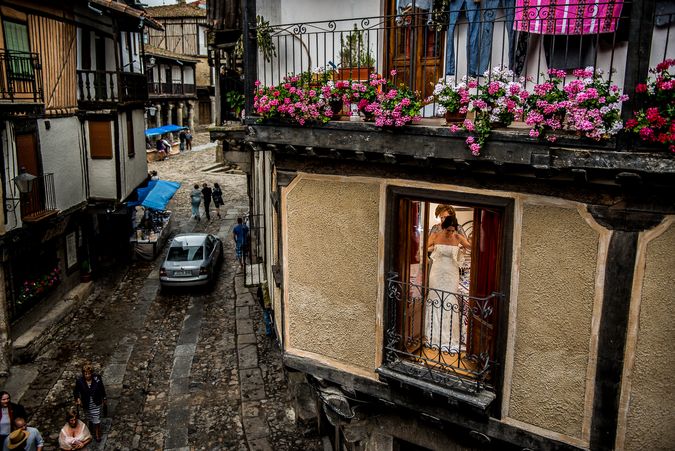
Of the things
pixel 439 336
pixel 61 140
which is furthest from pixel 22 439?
pixel 61 140

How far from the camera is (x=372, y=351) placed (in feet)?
25.1

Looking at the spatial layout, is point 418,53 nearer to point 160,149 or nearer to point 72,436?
point 72,436

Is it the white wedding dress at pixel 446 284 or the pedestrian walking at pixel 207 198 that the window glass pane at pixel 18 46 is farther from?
the pedestrian walking at pixel 207 198

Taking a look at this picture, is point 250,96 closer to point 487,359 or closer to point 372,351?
point 372,351

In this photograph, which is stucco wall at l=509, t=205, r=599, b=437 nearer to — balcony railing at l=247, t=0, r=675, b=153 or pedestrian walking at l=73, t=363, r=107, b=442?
balcony railing at l=247, t=0, r=675, b=153

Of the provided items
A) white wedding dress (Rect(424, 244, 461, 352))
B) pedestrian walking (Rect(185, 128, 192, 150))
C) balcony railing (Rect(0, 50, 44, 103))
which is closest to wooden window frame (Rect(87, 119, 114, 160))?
balcony railing (Rect(0, 50, 44, 103))

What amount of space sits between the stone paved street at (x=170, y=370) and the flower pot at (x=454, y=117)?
821 cm

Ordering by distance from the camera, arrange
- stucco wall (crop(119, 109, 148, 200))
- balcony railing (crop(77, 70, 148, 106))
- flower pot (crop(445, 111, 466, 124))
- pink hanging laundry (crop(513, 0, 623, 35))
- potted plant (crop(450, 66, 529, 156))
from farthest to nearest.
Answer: stucco wall (crop(119, 109, 148, 200)) → balcony railing (crop(77, 70, 148, 106)) → flower pot (crop(445, 111, 466, 124)) → pink hanging laundry (crop(513, 0, 623, 35)) → potted plant (crop(450, 66, 529, 156))

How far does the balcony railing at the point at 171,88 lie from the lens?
4806cm

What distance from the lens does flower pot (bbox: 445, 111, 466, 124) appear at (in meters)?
6.42

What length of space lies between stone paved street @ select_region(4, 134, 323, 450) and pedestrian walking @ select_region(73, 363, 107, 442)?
491mm

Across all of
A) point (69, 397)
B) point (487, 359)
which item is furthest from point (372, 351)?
point (69, 397)

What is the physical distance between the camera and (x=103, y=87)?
20.2 meters

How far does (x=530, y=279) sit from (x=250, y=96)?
4375mm
